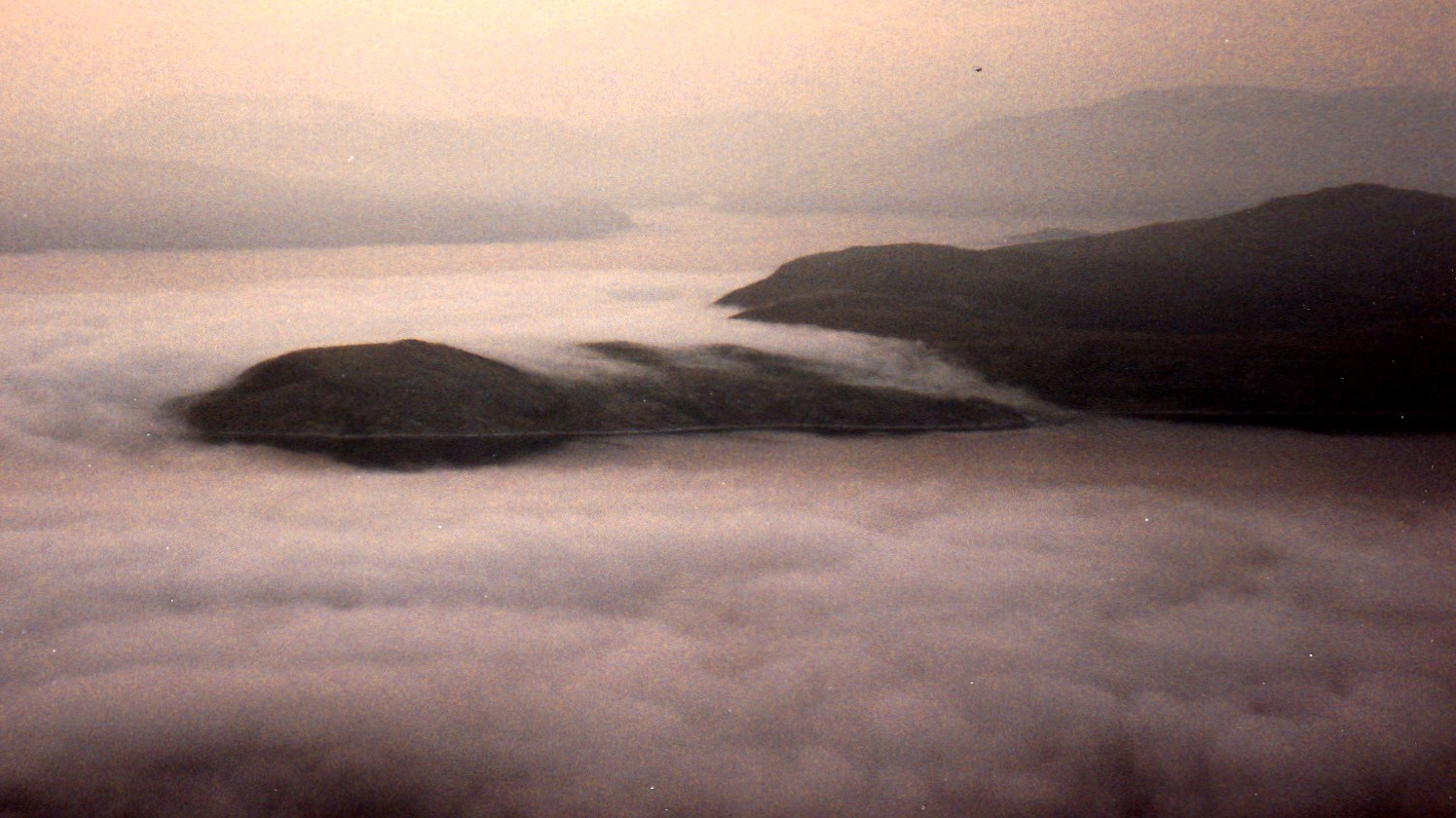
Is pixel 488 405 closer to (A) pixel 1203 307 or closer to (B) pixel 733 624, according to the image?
(B) pixel 733 624

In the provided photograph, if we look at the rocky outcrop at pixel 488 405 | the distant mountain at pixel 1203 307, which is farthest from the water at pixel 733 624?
the distant mountain at pixel 1203 307

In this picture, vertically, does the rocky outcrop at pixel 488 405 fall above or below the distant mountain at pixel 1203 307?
below

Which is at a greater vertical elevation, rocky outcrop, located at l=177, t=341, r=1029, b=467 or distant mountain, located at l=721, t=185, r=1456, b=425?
distant mountain, located at l=721, t=185, r=1456, b=425

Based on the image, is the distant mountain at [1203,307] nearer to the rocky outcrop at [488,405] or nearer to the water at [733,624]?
the water at [733,624]

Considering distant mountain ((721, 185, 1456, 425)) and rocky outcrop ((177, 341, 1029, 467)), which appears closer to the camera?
rocky outcrop ((177, 341, 1029, 467))

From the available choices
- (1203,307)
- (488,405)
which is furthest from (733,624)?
(1203,307)

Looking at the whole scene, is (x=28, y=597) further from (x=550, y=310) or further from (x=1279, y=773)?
(x=550, y=310)

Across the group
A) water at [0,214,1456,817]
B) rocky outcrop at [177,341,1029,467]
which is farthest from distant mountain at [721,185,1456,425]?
rocky outcrop at [177,341,1029,467]

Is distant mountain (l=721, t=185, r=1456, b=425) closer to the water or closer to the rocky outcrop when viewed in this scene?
the water
